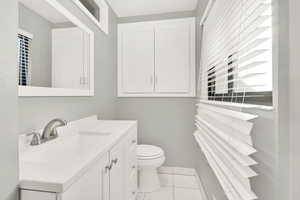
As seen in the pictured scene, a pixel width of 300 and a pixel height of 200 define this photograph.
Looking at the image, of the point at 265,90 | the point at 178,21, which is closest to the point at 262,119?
the point at 265,90

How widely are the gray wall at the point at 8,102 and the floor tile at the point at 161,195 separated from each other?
151 centimetres

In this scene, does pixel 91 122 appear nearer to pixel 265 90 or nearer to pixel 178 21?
pixel 265 90

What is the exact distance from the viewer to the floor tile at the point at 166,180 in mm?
→ 1975

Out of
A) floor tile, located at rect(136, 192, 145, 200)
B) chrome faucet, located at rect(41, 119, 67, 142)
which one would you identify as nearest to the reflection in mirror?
chrome faucet, located at rect(41, 119, 67, 142)

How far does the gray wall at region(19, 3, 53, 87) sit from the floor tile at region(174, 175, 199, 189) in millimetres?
1888

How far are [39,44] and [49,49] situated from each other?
0.08 m

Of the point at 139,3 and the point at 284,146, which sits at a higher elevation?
the point at 139,3

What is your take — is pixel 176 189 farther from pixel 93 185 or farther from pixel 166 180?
pixel 93 185

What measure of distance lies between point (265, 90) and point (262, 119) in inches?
5.3

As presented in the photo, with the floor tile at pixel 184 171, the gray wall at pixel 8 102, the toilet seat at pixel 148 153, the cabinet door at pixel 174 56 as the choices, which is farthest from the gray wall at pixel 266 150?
the floor tile at pixel 184 171

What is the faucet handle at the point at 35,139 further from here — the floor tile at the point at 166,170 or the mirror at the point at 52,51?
the floor tile at the point at 166,170

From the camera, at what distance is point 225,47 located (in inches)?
39.0

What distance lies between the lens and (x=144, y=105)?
232cm

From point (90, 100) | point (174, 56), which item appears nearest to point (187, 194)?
point (90, 100)
